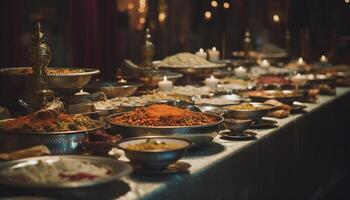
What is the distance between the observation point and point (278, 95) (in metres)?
4.23

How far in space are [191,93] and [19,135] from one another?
2045 millimetres

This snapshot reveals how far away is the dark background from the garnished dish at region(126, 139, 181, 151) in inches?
98.6

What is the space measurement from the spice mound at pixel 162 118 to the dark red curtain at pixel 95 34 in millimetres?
2587

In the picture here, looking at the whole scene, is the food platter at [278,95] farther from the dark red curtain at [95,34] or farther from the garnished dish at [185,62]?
the dark red curtain at [95,34]

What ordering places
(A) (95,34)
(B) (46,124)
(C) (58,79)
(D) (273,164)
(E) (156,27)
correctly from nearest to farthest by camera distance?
(B) (46,124)
(C) (58,79)
(D) (273,164)
(A) (95,34)
(E) (156,27)

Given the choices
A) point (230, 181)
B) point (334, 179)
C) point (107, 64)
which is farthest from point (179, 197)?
point (107, 64)

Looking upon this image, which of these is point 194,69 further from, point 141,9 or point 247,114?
point 141,9

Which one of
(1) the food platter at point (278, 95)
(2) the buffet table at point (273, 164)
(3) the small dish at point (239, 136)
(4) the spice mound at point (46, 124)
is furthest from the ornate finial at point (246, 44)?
(4) the spice mound at point (46, 124)

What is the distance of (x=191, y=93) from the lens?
4086 mm

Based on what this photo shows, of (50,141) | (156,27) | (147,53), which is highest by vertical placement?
(156,27)

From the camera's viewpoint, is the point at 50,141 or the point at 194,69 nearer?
the point at 50,141

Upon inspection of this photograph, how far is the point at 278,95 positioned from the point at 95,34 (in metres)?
2.02

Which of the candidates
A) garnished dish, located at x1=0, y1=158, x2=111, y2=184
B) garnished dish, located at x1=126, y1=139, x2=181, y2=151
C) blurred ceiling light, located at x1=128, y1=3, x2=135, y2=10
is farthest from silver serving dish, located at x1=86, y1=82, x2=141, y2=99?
blurred ceiling light, located at x1=128, y1=3, x2=135, y2=10

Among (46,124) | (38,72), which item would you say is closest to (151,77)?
(38,72)
